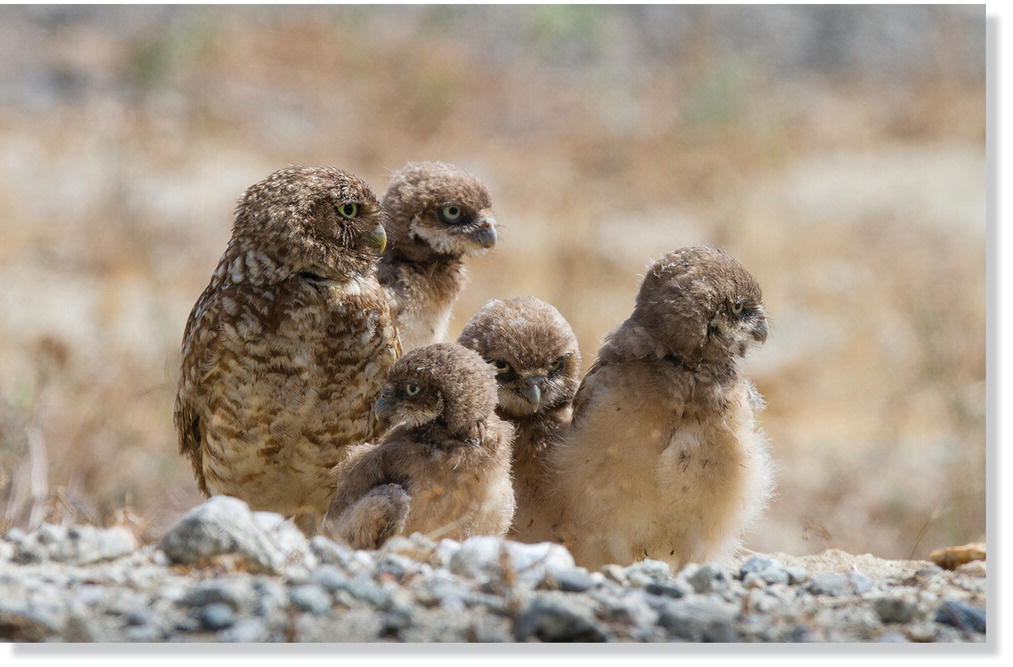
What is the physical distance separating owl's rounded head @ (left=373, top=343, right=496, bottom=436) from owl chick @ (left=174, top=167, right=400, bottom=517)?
48cm

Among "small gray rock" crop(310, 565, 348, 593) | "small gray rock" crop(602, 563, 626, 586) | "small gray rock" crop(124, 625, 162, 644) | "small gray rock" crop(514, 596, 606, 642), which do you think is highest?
"small gray rock" crop(602, 563, 626, 586)

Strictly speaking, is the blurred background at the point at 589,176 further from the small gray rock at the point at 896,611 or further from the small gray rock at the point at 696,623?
the small gray rock at the point at 696,623

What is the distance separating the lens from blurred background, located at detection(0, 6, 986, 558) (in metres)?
11.9

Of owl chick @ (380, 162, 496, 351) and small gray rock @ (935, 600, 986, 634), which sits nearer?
small gray rock @ (935, 600, 986, 634)

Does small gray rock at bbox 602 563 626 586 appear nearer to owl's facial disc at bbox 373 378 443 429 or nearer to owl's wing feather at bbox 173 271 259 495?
Result: owl's facial disc at bbox 373 378 443 429

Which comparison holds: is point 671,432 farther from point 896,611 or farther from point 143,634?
point 143,634

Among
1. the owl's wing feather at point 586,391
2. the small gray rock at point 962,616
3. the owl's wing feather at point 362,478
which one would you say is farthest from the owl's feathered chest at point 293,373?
the small gray rock at point 962,616

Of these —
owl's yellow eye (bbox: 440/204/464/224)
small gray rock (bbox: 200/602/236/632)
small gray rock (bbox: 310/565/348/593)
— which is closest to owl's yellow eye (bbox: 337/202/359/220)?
owl's yellow eye (bbox: 440/204/464/224)

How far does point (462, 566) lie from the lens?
4.39 m

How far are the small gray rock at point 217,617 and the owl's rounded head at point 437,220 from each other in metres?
2.79

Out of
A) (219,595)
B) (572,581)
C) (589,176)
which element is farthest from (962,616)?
(589,176)

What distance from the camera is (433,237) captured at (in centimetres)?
646

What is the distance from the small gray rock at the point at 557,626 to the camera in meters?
3.96

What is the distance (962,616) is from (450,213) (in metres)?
3.15
